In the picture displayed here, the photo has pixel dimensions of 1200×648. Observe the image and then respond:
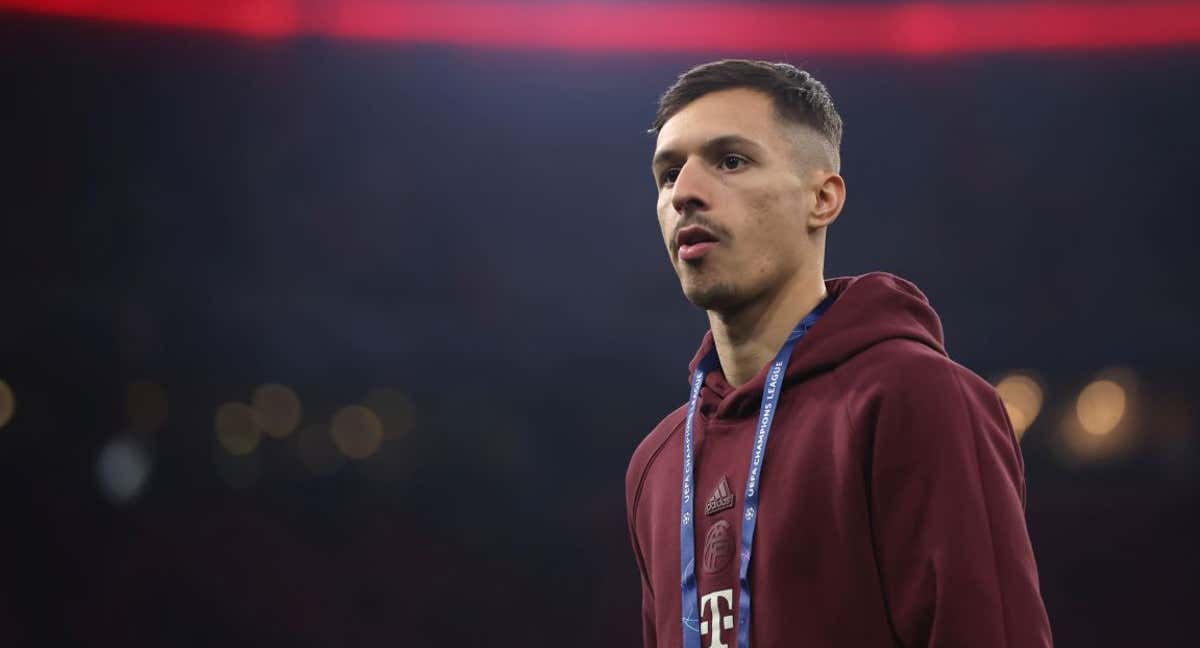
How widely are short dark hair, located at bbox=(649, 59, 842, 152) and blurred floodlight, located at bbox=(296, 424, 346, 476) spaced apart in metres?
4.74

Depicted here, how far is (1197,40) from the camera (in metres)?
5.81

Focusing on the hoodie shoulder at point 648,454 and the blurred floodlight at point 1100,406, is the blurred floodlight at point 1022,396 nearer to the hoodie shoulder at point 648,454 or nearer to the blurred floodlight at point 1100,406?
the blurred floodlight at point 1100,406

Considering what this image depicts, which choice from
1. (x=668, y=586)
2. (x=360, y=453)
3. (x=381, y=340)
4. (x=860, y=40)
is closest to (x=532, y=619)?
(x=360, y=453)

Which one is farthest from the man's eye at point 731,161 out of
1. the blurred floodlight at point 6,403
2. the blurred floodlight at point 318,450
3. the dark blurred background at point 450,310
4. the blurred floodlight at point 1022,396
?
the blurred floodlight at point 1022,396

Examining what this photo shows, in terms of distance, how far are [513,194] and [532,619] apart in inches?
91.7

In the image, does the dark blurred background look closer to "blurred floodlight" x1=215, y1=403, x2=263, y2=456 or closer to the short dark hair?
"blurred floodlight" x1=215, y1=403, x2=263, y2=456

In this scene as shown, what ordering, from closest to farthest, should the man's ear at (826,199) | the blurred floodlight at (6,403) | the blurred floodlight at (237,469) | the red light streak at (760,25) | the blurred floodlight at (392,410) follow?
the man's ear at (826,199) < the blurred floodlight at (6,403) < the red light streak at (760,25) < the blurred floodlight at (237,469) < the blurred floodlight at (392,410)

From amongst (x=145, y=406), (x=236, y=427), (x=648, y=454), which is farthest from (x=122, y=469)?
(x=648, y=454)

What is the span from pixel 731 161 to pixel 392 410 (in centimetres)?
498

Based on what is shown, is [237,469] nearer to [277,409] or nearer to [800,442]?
[277,409]

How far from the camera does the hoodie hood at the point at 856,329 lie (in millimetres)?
1422

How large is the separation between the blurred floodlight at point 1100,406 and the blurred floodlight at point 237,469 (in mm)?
A: 4437

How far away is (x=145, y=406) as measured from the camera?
5.64 meters

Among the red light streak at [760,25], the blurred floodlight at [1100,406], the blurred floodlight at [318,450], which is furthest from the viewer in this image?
the blurred floodlight at [1100,406]
